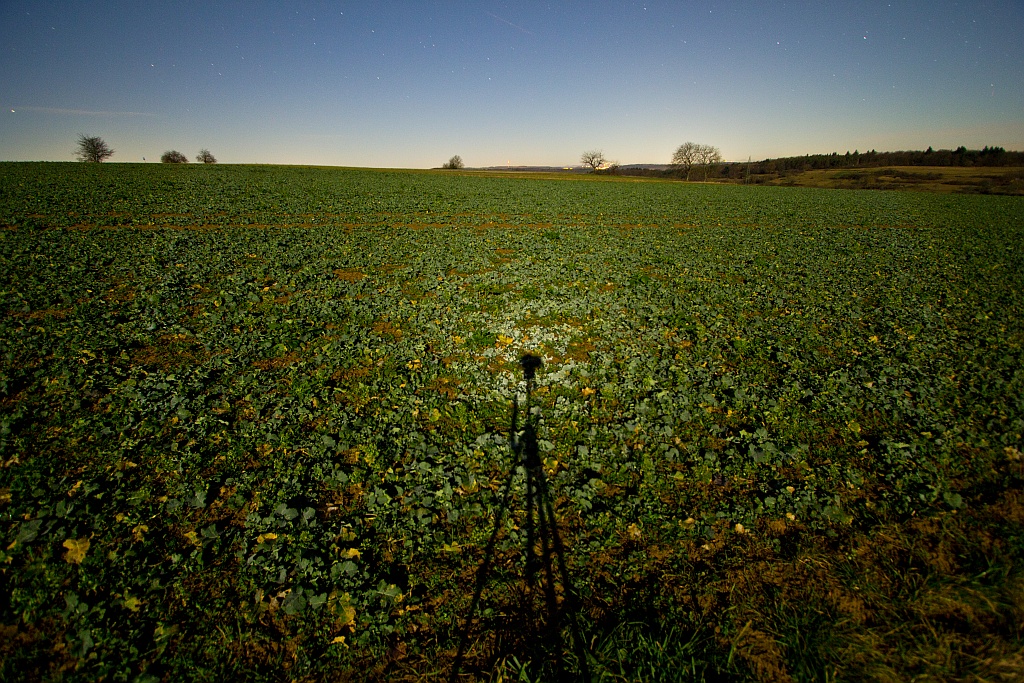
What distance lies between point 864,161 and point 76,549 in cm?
17622

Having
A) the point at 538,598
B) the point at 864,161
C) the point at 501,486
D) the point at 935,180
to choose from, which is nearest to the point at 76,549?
the point at 501,486

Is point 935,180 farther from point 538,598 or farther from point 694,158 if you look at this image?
point 538,598

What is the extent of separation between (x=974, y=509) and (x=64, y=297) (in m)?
18.6

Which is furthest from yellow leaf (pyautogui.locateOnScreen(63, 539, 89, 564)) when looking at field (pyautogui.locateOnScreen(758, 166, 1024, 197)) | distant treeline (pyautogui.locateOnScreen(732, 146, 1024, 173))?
distant treeline (pyautogui.locateOnScreen(732, 146, 1024, 173))

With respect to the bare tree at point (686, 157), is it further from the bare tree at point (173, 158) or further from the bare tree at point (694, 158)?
the bare tree at point (173, 158)

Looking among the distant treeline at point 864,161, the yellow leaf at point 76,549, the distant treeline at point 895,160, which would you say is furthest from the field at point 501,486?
the distant treeline at point 895,160

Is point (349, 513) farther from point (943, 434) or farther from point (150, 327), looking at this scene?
point (943, 434)

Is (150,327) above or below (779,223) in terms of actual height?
below

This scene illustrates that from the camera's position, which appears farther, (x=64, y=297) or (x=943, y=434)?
(x=64, y=297)

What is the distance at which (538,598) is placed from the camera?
Answer: 3908mm

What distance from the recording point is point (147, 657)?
335 cm

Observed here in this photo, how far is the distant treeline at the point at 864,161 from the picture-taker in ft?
352

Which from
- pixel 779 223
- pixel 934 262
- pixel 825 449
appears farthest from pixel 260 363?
pixel 779 223

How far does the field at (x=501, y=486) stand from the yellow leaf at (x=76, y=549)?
23 mm
